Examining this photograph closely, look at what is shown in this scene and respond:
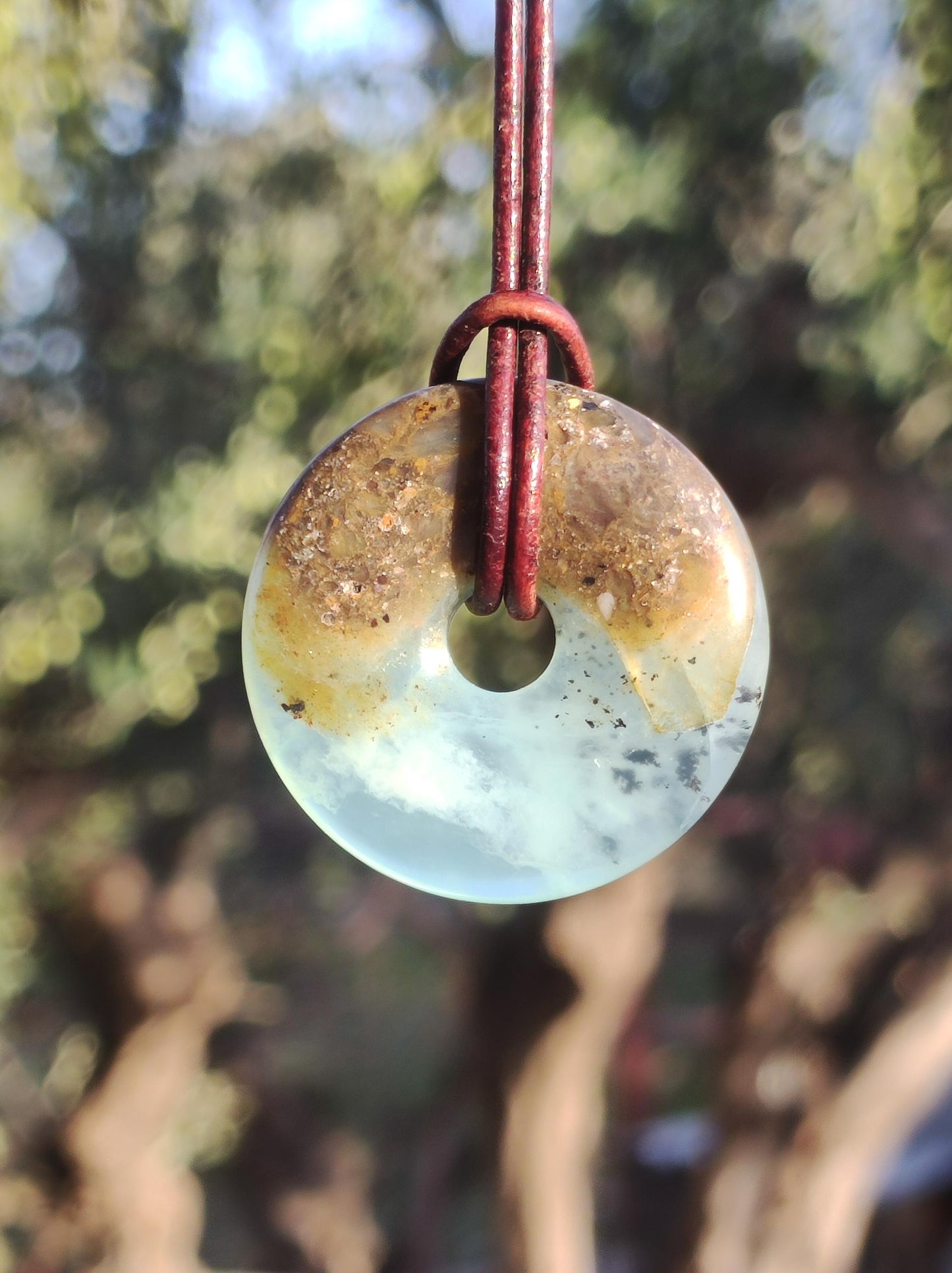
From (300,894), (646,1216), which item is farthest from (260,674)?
(646,1216)

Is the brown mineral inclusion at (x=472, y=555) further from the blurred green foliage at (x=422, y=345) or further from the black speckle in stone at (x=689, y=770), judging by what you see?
the blurred green foliage at (x=422, y=345)

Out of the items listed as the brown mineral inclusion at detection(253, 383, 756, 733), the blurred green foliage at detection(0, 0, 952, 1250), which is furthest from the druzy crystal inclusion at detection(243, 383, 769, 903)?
the blurred green foliage at detection(0, 0, 952, 1250)

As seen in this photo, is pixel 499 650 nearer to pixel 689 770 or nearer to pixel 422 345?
pixel 422 345

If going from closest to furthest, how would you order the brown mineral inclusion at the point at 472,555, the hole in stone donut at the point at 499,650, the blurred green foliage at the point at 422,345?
the brown mineral inclusion at the point at 472,555 → the blurred green foliage at the point at 422,345 → the hole in stone donut at the point at 499,650

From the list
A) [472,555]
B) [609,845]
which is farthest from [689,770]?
[472,555]

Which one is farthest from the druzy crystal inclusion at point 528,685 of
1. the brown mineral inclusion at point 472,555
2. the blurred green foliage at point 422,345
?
the blurred green foliage at point 422,345

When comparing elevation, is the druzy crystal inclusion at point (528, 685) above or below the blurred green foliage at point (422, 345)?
below

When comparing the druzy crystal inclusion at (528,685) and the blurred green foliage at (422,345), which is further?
the blurred green foliage at (422,345)

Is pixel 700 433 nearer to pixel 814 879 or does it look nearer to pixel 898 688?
pixel 898 688
